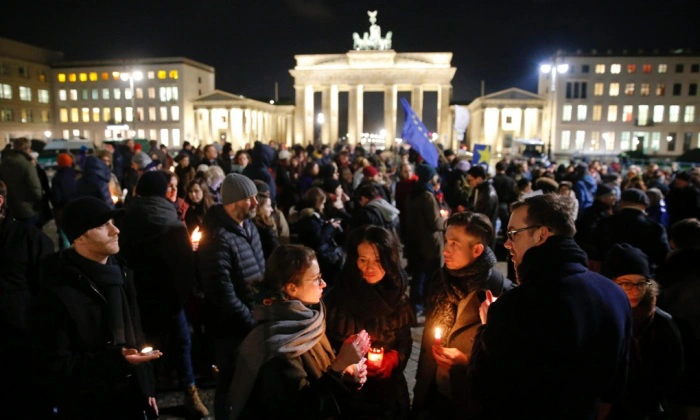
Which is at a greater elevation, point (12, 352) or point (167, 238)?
point (167, 238)

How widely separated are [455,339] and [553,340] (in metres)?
1.01

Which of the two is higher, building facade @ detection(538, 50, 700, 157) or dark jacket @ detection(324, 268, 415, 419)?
building facade @ detection(538, 50, 700, 157)

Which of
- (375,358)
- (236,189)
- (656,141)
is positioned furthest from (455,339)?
(656,141)

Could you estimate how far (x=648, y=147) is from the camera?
230 feet

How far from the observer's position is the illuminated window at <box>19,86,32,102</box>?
7138 centimetres

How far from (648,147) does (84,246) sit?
259 ft

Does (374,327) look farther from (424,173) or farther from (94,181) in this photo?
(94,181)

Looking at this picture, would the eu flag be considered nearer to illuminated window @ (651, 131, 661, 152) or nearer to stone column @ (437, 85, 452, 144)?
stone column @ (437, 85, 452, 144)

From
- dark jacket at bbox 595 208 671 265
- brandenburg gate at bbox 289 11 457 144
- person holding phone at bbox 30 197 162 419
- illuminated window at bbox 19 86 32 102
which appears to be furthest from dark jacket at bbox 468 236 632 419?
illuminated window at bbox 19 86 32 102

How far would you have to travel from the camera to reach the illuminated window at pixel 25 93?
71.4m

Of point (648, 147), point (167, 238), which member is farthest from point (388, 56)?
point (167, 238)

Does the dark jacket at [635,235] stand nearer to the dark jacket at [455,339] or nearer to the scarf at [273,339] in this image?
the dark jacket at [455,339]

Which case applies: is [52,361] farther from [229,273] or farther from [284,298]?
[229,273]

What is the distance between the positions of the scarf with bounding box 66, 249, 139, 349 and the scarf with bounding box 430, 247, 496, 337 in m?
1.87
